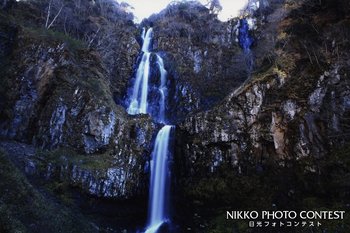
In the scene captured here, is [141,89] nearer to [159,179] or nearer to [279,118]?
[159,179]

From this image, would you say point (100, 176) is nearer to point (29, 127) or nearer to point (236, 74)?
point (29, 127)

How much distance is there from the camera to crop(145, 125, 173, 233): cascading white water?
18159mm

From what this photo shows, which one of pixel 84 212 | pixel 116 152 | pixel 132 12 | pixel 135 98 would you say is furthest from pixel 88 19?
pixel 84 212

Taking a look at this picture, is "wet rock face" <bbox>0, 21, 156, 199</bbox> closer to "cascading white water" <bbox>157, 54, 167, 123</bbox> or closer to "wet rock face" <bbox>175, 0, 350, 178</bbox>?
"wet rock face" <bbox>175, 0, 350, 178</bbox>

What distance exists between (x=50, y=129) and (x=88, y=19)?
20455 mm

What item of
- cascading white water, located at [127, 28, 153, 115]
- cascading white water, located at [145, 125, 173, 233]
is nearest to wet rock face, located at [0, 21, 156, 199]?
cascading white water, located at [145, 125, 173, 233]

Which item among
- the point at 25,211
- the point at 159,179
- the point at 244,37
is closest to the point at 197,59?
the point at 244,37

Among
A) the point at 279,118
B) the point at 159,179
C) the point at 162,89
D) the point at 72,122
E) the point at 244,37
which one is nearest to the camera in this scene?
the point at 279,118

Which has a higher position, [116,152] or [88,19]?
[88,19]

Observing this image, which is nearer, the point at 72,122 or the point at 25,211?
the point at 25,211

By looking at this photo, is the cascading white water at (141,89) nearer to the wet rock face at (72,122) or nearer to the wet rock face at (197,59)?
the wet rock face at (197,59)

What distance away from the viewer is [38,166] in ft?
54.2

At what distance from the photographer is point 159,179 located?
1950 cm

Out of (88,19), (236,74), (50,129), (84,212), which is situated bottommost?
(84,212)
